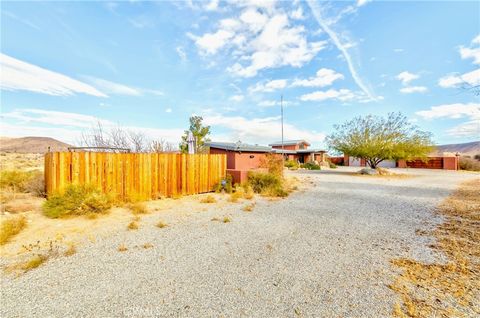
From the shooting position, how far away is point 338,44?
12133mm

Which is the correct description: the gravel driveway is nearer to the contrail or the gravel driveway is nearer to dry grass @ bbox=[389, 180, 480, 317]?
dry grass @ bbox=[389, 180, 480, 317]

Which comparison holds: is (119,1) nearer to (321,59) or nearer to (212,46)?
(212,46)

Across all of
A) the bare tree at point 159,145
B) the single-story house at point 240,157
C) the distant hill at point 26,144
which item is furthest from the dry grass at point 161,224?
the distant hill at point 26,144

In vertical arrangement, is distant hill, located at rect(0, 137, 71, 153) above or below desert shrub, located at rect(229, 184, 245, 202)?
above

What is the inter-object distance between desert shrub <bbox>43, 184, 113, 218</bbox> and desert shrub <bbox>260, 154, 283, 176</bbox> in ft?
29.0

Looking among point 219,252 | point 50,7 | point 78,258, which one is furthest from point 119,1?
point 219,252

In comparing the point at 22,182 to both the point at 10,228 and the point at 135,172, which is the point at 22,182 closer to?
the point at 135,172

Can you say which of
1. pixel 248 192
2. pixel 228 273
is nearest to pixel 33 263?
pixel 228 273

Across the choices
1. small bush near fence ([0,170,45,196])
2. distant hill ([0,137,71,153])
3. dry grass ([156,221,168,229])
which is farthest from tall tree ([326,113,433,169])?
distant hill ([0,137,71,153])

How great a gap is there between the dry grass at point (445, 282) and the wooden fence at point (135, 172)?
319 inches

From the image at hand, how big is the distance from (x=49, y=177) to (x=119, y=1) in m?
6.99

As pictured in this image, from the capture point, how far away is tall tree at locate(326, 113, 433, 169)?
18516 millimetres

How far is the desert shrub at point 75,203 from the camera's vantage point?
19.6ft

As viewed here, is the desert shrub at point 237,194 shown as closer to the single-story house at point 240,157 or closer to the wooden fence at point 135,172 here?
the single-story house at point 240,157
